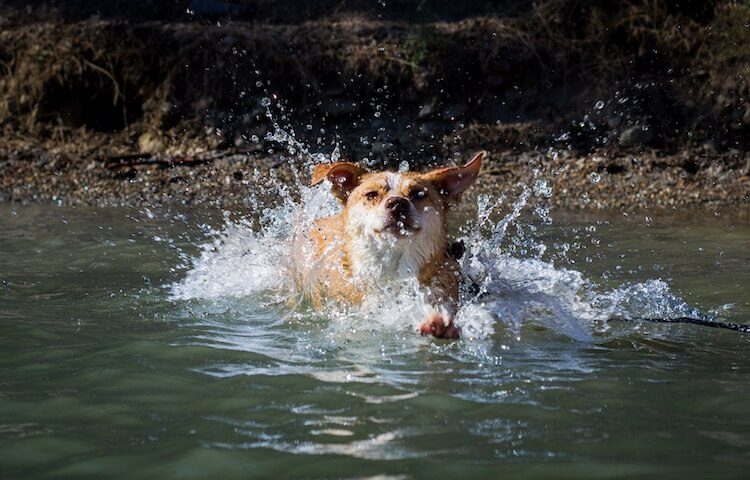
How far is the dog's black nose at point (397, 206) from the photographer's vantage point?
6.58 meters

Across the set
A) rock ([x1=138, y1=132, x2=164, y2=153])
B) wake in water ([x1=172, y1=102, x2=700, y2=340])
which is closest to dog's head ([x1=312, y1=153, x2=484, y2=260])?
wake in water ([x1=172, y1=102, x2=700, y2=340])

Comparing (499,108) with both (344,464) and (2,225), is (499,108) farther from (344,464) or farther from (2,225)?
(344,464)

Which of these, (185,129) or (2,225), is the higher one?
(185,129)

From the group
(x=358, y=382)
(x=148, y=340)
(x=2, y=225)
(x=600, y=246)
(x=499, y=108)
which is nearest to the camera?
(x=358, y=382)

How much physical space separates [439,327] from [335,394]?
140cm

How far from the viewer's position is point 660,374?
17.6ft

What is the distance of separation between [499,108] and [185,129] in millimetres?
3869

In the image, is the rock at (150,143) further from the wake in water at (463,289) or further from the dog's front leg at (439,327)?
the dog's front leg at (439,327)

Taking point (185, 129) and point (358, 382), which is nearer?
point (358, 382)

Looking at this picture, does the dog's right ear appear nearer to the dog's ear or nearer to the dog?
the dog

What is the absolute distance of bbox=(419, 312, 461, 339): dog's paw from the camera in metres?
6.14

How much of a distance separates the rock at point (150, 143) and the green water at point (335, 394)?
550cm

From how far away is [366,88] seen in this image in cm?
1370

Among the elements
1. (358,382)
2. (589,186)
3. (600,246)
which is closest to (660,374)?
(358,382)
